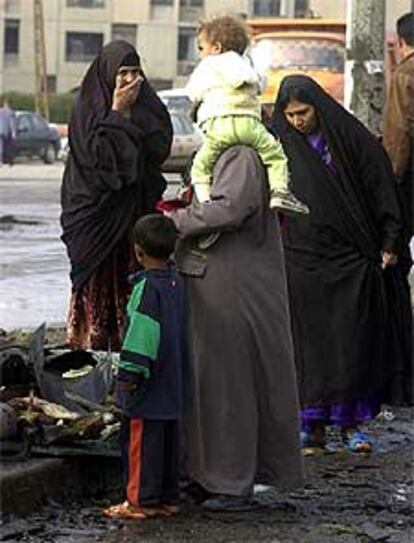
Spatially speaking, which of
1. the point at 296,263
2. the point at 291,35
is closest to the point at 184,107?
the point at 291,35

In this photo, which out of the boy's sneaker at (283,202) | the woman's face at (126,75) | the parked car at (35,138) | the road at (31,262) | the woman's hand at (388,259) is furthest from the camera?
the parked car at (35,138)

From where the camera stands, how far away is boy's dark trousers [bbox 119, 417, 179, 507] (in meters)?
6.48

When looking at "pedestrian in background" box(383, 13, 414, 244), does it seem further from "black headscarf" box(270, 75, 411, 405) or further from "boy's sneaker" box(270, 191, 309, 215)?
"boy's sneaker" box(270, 191, 309, 215)

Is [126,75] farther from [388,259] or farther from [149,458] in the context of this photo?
[149,458]

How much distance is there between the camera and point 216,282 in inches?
263

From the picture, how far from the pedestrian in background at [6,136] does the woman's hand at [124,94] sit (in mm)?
30107

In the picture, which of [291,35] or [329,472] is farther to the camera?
[291,35]

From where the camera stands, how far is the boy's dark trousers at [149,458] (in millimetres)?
6477

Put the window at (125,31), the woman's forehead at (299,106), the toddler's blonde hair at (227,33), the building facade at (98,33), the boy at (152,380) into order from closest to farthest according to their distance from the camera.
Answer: the boy at (152,380), the toddler's blonde hair at (227,33), the woman's forehead at (299,106), the building facade at (98,33), the window at (125,31)

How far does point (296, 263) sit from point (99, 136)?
3.72 ft

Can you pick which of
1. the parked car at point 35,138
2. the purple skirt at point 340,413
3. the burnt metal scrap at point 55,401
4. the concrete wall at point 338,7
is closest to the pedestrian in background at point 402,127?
the purple skirt at point 340,413

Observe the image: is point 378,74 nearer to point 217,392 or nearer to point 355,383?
point 355,383

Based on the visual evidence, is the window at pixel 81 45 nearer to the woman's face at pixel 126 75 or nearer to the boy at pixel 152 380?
the woman's face at pixel 126 75

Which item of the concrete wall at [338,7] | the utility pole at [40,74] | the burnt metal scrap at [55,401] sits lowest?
the utility pole at [40,74]
